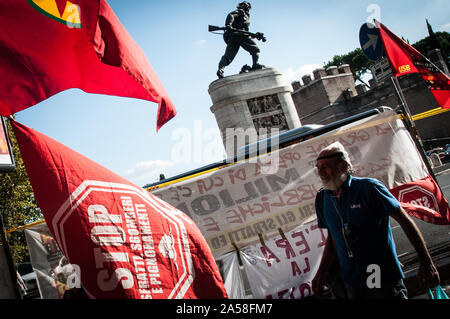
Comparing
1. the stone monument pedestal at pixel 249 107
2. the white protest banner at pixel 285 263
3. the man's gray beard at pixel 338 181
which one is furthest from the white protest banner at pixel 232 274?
the stone monument pedestal at pixel 249 107

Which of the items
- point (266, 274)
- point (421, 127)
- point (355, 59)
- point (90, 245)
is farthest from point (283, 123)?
point (355, 59)

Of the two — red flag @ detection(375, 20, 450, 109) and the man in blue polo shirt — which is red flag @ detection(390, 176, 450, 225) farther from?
red flag @ detection(375, 20, 450, 109)

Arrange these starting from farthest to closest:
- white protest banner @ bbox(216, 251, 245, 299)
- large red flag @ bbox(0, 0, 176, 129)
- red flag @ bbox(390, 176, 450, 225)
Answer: red flag @ bbox(390, 176, 450, 225) → white protest banner @ bbox(216, 251, 245, 299) → large red flag @ bbox(0, 0, 176, 129)

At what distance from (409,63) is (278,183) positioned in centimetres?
426

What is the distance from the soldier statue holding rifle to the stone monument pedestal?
0.93 metres

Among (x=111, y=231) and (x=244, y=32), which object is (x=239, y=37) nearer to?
(x=244, y=32)

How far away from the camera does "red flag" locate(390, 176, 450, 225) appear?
4.79 meters

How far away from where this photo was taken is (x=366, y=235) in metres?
2.61

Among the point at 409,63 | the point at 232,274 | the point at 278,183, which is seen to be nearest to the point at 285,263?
the point at 232,274

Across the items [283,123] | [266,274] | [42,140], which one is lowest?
[266,274]

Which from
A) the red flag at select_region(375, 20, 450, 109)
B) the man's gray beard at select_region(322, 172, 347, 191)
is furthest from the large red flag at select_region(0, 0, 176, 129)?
the red flag at select_region(375, 20, 450, 109)

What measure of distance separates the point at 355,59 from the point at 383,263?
2739 inches

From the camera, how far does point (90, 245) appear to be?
1.96m

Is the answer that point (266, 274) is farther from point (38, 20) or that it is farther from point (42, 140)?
point (38, 20)
